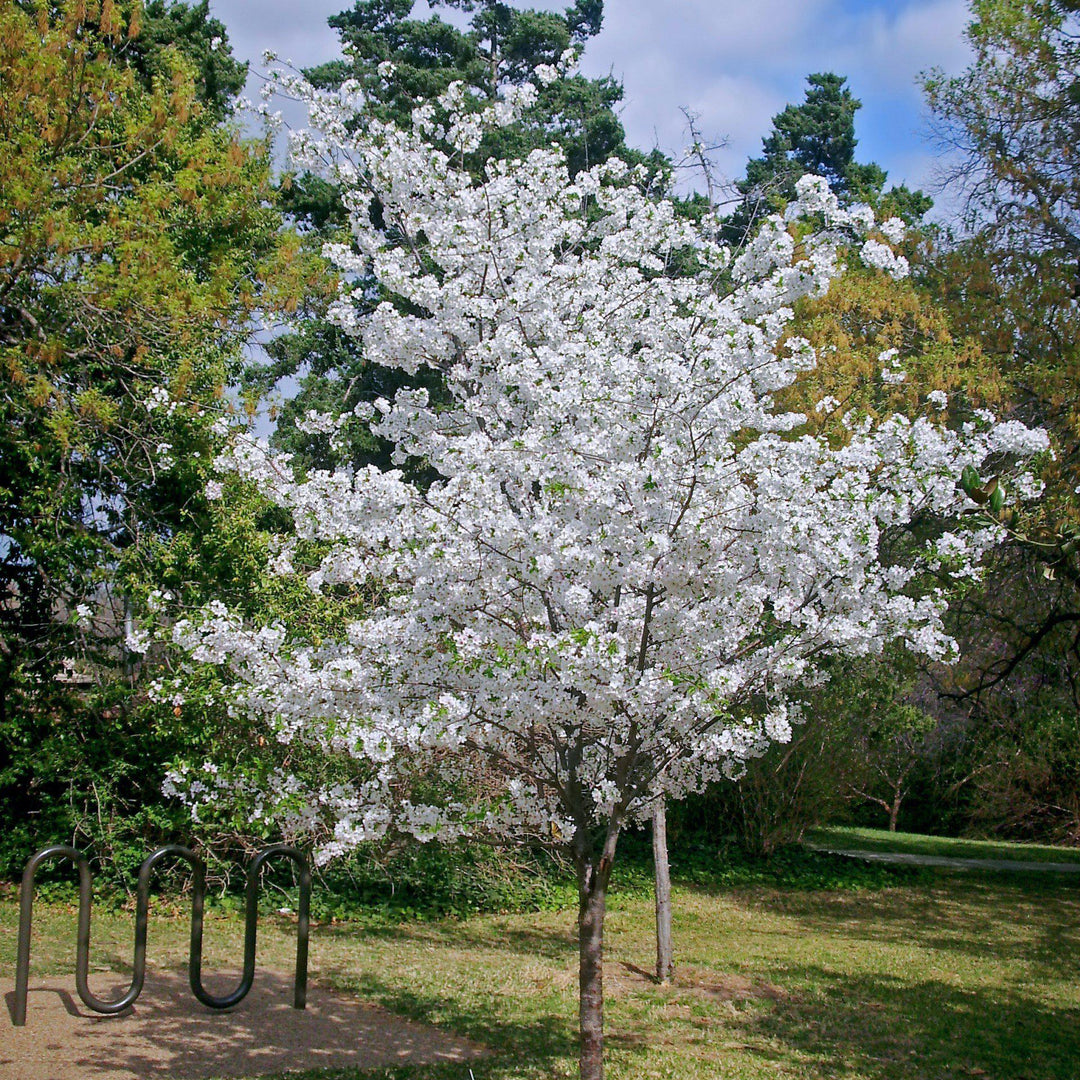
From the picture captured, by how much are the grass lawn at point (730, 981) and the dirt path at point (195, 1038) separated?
0.33 meters

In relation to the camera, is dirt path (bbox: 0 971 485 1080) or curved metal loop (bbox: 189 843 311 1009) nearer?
dirt path (bbox: 0 971 485 1080)

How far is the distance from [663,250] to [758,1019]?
5.31 m

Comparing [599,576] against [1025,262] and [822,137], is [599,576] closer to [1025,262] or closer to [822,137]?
[1025,262]

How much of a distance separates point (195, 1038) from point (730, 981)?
409cm

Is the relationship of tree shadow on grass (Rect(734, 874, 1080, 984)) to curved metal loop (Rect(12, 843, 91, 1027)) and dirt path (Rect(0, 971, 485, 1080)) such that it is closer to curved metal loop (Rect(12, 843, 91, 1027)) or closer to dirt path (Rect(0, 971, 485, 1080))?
dirt path (Rect(0, 971, 485, 1080))

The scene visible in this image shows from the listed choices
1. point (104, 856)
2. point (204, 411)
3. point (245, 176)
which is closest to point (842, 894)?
point (104, 856)

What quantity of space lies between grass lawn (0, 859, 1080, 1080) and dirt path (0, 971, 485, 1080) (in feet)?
1.10

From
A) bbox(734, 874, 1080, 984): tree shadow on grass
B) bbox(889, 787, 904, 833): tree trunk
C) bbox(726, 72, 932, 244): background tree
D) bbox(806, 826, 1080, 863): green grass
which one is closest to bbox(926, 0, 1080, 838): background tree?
bbox(734, 874, 1080, 984): tree shadow on grass

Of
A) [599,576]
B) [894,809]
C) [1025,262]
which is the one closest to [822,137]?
[894,809]

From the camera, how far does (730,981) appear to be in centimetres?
787

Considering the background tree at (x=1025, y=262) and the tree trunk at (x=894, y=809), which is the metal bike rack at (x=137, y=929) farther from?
the tree trunk at (x=894, y=809)

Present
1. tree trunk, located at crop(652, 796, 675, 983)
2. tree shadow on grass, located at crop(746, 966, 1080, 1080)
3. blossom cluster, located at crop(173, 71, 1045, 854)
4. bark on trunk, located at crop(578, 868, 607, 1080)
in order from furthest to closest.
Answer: tree trunk, located at crop(652, 796, 675, 983), tree shadow on grass, located at crop(746, 966, 1080, 1080), bark on trunk, located at crop(578, 868, 607, 1080), blossom cluster, located at crop(173, 71, 1045, 854)

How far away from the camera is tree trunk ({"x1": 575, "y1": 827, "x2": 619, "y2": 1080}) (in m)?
4.53

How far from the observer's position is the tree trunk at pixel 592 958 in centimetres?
453
